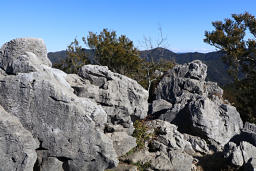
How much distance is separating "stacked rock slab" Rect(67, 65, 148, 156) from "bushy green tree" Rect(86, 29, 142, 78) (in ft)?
52.2

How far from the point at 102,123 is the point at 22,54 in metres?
5.64

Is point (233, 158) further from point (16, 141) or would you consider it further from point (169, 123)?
point (16, 141)

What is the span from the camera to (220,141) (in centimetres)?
1839

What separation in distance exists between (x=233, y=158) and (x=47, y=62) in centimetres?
1164

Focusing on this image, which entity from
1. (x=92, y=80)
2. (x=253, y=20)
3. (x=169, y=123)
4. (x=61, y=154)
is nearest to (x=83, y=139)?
(x=61, y=154)

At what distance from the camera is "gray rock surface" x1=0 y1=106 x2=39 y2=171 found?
10672 mm

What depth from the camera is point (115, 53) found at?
33.8 meters

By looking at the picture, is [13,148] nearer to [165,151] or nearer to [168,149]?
[165,151]

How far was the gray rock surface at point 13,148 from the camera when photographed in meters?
10.7

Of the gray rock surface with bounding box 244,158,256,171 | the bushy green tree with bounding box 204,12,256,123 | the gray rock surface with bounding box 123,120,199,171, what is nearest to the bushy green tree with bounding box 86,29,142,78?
the bushy green tree with bounding box 204,12,256,123

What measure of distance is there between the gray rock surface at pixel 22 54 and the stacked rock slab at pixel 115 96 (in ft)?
7.45

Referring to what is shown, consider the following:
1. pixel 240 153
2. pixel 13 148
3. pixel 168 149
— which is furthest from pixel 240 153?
pixel 13 148

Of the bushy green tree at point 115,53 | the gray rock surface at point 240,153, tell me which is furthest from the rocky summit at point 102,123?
the bushy green tree at point 115,53

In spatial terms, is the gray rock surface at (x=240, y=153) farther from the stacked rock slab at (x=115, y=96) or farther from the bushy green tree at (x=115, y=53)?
the bushy green tree at (x=115, y=53)
